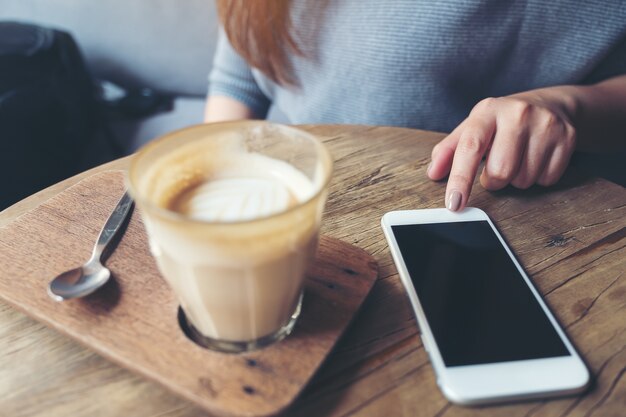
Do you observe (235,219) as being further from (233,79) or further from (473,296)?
(233,79)

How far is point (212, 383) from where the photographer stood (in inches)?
14.2

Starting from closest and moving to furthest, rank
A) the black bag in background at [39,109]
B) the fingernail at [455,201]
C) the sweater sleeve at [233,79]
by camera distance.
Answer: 1. the fingernail at [455,201]
2. the sweater sleeve at [233,79]
3. the black bag in background at [39,109]

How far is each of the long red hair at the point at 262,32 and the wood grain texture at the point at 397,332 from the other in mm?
361

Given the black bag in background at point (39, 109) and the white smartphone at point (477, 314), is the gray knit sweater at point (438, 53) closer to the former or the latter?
the white smartphone at point (477, 314)

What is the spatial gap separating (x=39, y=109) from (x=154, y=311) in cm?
113

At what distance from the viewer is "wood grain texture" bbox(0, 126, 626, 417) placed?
37 centimetres

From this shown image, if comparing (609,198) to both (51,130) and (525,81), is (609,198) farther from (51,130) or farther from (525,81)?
(51,130)

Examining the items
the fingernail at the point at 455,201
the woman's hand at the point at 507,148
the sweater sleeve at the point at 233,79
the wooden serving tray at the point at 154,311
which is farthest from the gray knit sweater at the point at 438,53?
the wooden serving tray at the point at 154,311

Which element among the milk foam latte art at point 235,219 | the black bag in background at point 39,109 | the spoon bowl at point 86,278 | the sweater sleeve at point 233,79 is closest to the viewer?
the milk foam latte art at point 235,219

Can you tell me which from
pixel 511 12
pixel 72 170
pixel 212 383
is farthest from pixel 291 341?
pixel 72 170

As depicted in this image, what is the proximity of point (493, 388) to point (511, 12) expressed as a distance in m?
0.68

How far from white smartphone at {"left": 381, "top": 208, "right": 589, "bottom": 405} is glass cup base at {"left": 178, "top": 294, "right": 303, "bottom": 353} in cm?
12

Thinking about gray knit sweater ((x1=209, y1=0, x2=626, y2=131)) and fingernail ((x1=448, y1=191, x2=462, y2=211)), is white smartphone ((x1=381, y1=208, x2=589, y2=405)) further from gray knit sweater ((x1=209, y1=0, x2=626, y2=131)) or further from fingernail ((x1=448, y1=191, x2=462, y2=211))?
gray knit sweater ((x1=209, y1=0, x2=626, y2=131))

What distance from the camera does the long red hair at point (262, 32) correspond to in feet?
2.72
